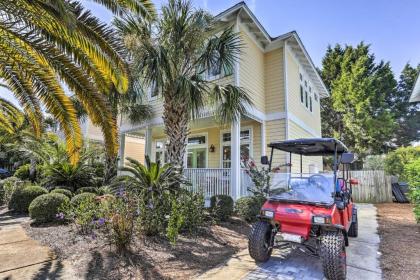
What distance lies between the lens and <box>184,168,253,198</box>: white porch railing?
31.5 ft

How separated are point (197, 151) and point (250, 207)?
6995 mm

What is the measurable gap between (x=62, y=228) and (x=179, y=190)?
3164mm

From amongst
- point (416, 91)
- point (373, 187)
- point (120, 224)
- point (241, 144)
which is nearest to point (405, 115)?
point (373, 187)

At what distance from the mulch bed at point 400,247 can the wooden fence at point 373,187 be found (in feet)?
16.2

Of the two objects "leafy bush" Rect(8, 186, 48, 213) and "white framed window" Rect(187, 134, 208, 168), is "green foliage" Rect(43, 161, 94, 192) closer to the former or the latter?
"leafy bush" Rect(8, 186, 48, 213)

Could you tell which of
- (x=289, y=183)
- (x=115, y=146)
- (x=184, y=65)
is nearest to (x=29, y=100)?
(x=115, y=146)

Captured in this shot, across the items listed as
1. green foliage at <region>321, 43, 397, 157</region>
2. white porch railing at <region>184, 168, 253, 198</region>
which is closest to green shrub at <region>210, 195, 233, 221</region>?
white porch railing at <region>184, 168, 253, 198</region>

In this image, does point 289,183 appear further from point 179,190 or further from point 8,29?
point 8,29

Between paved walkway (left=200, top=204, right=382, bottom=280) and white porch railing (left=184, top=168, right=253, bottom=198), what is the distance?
4.48 m

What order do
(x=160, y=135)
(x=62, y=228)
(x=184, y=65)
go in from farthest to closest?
1. (x=160, y=135)
2. (x=184, y=65)
3. (x=62, y=228)

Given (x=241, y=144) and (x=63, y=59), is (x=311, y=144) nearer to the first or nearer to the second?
(x=63, y=59)

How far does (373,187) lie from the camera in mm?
13297

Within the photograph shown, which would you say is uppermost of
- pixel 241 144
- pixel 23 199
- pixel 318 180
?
pixel 241 144

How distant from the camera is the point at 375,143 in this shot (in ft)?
74.2
